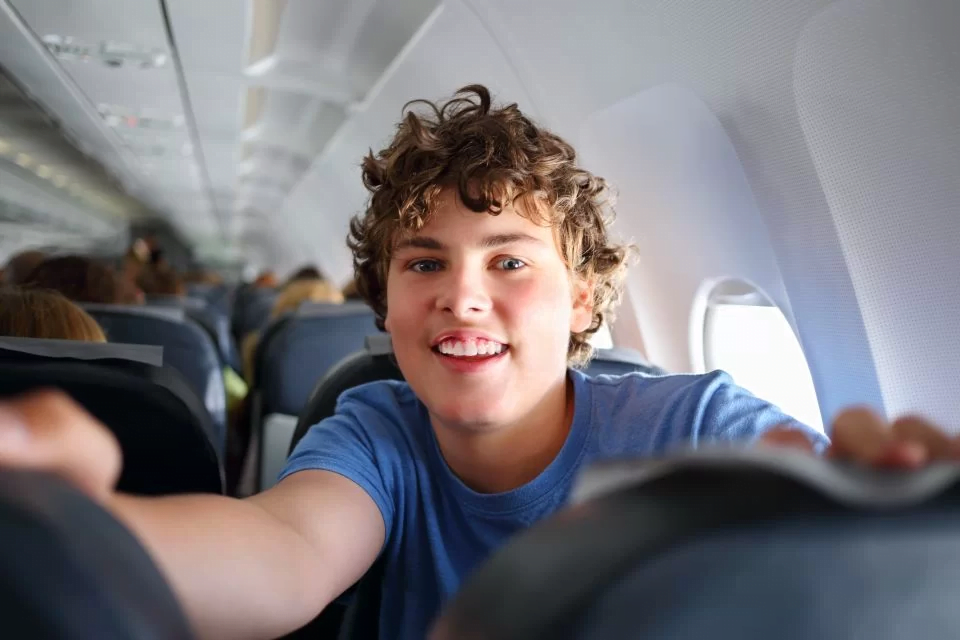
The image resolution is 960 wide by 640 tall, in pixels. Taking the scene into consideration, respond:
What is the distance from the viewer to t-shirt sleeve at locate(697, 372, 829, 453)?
140 cm

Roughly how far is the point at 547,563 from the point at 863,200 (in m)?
1.92

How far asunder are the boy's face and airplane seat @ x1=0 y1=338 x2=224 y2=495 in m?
0.39

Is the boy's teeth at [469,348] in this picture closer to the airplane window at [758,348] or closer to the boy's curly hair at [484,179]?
the boy's curly hair at [484,179]

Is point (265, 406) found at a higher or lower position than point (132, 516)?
lower

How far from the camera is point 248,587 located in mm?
969

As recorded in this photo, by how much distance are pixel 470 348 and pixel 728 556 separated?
1.03 meters

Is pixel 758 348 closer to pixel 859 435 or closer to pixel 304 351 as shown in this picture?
pixel 304 351

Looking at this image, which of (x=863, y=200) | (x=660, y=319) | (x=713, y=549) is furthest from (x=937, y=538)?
(x=660, y=319)

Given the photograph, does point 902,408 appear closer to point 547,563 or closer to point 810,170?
point 810,170

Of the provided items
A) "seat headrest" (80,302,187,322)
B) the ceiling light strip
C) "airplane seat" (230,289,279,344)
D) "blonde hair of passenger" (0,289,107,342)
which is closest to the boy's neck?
"blonde hair of passenger" (0,289,107,342)

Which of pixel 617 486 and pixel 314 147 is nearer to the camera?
pixel 617 486

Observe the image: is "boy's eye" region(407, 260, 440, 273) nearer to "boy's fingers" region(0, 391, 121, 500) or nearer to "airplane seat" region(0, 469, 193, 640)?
"boy's fingers" region(0, 391, 121, 500)

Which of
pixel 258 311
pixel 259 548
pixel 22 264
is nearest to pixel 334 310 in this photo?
pixel 22 264

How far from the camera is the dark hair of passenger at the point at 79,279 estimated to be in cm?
311
